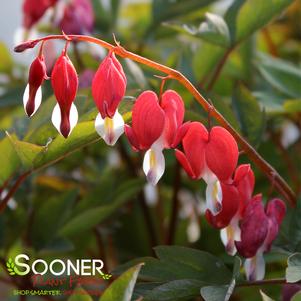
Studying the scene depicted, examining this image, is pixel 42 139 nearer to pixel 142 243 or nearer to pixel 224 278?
pixel 224 278

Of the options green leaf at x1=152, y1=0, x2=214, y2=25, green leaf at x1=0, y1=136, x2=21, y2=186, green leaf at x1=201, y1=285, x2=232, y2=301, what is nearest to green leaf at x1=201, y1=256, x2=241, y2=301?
green leaf at x1=201, y1=285, x2=232, y2=301

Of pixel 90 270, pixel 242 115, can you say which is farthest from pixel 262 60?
pixel 90 270

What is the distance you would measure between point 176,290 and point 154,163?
96 millimetres

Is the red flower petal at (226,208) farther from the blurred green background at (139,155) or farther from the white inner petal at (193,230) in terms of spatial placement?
the white inner petal at (193,230)

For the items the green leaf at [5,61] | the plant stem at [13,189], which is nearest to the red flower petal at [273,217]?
the plant stem at [13,189]

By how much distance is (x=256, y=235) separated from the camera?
1.94 feet

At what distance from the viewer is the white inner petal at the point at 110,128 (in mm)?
531

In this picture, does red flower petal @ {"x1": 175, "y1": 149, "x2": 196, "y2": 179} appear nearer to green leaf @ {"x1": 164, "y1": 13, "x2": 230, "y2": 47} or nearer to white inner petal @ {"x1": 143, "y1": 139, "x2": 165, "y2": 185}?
white inner petal @ {"x1": 143, "y1": 139, "x2": 165, "y2": 185}

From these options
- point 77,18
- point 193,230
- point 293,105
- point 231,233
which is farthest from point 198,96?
point 193,230

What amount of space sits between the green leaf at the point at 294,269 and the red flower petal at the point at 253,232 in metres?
0.04

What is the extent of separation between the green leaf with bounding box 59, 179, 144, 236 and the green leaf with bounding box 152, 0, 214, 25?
24cm

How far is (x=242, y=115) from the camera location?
2.42 feet

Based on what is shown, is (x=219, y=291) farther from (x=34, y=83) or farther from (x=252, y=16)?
(x=252, y=16)

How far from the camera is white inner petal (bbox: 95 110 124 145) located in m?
0.53
